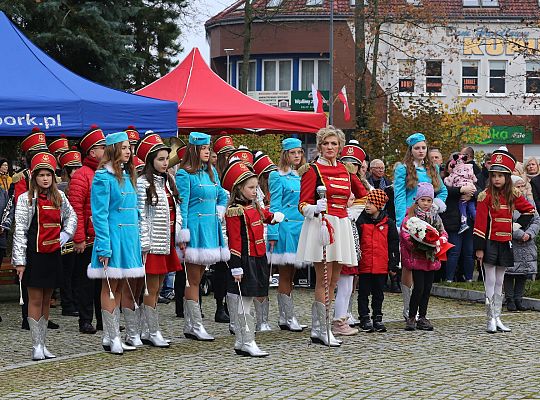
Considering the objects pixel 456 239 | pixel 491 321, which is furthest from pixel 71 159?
pixel 456 239

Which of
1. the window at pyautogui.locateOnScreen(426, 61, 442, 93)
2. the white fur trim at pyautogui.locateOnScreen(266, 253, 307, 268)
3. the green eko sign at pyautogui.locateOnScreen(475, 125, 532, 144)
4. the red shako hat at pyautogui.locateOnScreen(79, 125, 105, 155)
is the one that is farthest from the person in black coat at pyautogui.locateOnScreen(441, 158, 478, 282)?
the green eko sign at pyautogui.locateOnScreen(475, 125, 532, 144)

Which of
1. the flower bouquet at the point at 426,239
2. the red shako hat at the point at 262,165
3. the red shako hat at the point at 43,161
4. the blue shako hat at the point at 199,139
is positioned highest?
the blue shako hat at the point at 199,139

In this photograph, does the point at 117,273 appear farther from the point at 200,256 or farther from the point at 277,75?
the point at 277,75

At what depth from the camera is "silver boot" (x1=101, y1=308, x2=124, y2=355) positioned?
468 inches

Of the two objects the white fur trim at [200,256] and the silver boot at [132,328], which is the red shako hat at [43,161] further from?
the white fur trim at [200,256]

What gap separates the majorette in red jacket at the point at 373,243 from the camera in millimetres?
13719

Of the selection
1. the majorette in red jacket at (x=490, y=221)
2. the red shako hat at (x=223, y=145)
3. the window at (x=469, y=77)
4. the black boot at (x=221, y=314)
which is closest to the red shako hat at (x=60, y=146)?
the red shako hat at (x=223, y=145)

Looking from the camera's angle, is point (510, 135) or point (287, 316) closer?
point (287, 316)

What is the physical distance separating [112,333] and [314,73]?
52782mm

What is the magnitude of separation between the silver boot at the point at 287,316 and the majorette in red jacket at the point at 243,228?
6.57 ft

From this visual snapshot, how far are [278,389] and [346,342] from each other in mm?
3137

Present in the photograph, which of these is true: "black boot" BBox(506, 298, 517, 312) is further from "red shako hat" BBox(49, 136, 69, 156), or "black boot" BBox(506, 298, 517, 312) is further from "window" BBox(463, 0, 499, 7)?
"window" BBox(463, 0, 499, 7)

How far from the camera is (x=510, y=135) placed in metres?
60.0

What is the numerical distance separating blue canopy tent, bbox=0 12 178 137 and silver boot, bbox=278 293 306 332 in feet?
10.8
